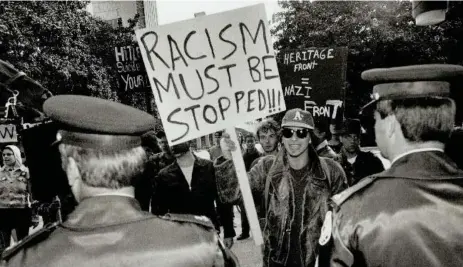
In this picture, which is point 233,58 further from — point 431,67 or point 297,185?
point 431,67

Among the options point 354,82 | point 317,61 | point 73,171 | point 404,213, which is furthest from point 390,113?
point 354,82

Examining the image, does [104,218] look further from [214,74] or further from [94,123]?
[214,74]

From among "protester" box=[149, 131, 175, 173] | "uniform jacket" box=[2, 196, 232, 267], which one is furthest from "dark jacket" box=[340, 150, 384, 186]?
"uniform jacket" box=[2, 196, 232, 267]

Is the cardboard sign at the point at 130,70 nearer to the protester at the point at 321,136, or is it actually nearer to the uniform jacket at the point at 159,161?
the uniform jacket at the point at 159,161

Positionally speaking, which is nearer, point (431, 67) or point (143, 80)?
point (431, 67)

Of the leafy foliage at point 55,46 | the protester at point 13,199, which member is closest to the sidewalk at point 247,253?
the protester at point 13,199

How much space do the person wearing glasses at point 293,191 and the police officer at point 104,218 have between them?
1.62 m

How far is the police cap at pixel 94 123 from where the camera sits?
2016 mm

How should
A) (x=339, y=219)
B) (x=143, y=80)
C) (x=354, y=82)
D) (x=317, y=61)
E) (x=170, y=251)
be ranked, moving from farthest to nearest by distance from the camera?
(x=354, y=82) → (x=143, y=80) → (x=317, y=61) → (x=339, y=219) → (x=170, y=251)

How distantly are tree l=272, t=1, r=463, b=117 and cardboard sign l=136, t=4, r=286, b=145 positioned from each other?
2881 centimetres

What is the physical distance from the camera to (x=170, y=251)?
6.67 ft

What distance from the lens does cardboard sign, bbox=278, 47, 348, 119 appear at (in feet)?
20.4

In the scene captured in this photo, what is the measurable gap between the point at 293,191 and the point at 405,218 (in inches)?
69.7

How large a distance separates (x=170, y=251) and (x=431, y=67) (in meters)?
1.49
